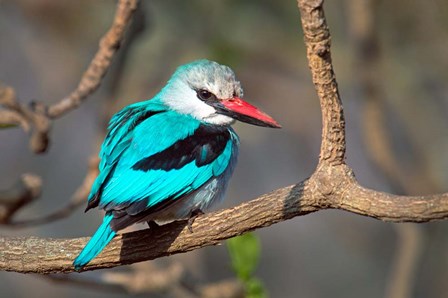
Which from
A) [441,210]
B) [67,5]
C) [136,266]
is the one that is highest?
[67,5]

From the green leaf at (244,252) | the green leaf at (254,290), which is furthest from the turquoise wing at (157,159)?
the green leaf at (254,290)

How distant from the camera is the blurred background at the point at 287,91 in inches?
188

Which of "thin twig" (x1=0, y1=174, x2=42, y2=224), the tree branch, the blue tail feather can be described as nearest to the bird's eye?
the tree branch

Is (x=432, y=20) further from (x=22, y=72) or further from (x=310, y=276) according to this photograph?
(x=22, y=72)

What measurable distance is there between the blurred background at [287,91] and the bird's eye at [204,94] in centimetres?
66

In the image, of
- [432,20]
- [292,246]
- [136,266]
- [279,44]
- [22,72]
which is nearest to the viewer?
[136,266]

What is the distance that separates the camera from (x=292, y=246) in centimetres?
718

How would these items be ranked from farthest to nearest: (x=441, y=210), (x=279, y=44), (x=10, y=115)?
(x=279, y=44) → (x=10, y=115) → (x=441, y=210)

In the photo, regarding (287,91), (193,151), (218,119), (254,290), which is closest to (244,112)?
(218,119)

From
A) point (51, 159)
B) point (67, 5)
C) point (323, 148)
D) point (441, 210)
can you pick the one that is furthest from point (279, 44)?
point (441, 210)

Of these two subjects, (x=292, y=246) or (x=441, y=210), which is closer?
(x=441, y=210)

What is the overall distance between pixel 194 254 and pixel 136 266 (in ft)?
3.56

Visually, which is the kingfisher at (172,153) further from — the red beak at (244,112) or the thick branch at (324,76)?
the thick branch at (324,76)

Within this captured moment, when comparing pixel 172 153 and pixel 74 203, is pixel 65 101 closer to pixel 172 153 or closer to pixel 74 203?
pixel 74 203
